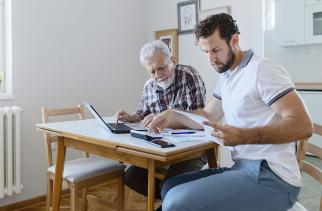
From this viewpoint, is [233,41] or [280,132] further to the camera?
[233,41]

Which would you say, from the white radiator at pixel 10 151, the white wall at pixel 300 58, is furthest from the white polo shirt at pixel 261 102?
the white wall at pixel 300 58

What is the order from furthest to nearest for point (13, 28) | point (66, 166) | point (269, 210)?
point (13, 28) < point (66, 166) < point (269, 210)

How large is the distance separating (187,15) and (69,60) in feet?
3.75

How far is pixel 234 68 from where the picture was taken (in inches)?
53.9

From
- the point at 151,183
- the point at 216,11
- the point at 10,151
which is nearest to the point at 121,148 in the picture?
the point at 151,183

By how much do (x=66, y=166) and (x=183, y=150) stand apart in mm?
1026

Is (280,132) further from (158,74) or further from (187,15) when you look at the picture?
(187,15)

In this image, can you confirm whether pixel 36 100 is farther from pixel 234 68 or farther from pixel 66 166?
pixel 234 68

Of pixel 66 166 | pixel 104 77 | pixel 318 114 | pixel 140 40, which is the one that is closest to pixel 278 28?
pixel 318 114

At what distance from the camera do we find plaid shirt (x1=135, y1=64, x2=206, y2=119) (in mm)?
1950

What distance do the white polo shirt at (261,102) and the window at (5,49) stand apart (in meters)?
1.82

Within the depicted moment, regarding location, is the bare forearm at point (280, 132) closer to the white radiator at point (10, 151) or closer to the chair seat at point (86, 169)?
the chair seat at point (86, 169)

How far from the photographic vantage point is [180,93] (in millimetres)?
1998

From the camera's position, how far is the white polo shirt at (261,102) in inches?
45.6
